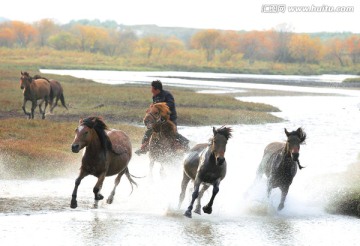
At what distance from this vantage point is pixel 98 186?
14.4 metres

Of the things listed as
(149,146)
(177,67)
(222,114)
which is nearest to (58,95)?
(222,114)

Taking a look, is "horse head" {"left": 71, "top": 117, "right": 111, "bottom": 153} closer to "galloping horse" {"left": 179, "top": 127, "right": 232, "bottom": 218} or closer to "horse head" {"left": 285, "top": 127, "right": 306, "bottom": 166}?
"galloping horse" {"left": 179, "top": 127, "right": 232, "bottom": 218}

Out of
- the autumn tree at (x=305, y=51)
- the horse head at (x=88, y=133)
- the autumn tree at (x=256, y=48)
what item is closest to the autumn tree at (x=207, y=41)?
the autumn tree at (x=256, y=48)

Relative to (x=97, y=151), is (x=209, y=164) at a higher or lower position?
lower

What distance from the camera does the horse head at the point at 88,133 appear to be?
13.7m

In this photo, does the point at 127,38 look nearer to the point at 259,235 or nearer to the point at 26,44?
the point at 26,44

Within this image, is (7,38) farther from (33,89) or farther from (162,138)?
(162,138)

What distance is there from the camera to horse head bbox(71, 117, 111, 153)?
13668mm

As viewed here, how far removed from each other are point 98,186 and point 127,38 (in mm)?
181983

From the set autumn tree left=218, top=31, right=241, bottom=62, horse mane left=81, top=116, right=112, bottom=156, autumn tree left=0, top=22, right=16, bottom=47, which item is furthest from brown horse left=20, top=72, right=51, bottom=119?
autumn tree left=0, top=22, right=16, bottom=47

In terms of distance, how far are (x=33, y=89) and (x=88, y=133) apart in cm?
2124

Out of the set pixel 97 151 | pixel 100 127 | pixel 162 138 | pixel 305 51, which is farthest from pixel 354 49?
pixel 97 151

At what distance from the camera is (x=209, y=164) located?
1407cm

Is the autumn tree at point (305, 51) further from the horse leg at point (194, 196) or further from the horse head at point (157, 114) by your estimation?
the horse leg at point (194, 196)
